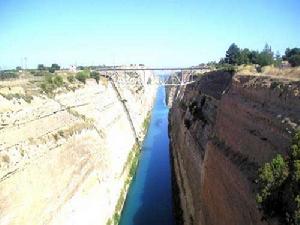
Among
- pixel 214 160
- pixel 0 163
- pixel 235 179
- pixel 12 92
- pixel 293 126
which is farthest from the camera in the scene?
pixel 12 92

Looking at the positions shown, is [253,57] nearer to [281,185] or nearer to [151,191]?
[151,191]

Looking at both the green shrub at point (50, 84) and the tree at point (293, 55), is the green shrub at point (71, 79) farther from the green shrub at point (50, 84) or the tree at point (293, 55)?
the tree at point (293, 55)

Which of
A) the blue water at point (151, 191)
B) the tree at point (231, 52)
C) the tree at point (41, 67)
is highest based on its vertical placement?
the tree at point (231, 52)

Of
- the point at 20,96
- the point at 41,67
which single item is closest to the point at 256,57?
the point at 20,96

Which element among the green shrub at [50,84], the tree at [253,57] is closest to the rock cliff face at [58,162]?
the green shrub at [50,84]

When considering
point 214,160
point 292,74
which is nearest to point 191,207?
point 214,160

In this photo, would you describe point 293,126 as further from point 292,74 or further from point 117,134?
point 117,134
